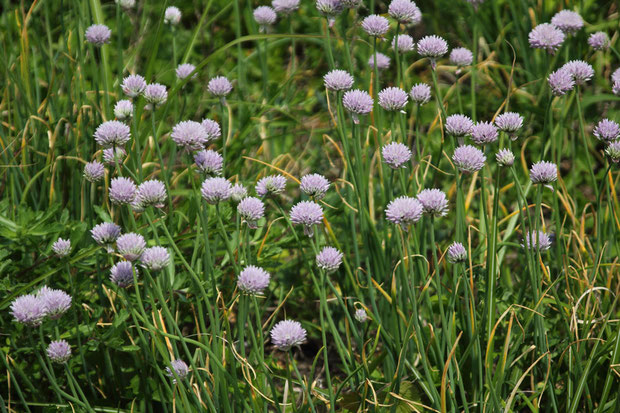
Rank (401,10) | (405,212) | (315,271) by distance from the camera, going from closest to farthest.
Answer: (405,212) < (401,10) < (315,271)

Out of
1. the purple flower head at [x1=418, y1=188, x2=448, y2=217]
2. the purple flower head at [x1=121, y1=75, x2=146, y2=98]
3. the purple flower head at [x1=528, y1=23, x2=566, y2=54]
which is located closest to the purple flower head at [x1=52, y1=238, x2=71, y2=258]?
the purple flower head at [x1=121, y1=75, x2=146, y2=98]

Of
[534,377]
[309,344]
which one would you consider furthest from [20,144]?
[534,377]

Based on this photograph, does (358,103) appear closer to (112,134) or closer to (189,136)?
(189,136)

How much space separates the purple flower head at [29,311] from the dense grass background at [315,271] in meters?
0.13

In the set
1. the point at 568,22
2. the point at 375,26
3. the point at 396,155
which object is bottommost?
the point at 396,155

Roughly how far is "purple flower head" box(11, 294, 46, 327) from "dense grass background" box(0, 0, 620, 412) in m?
0.13

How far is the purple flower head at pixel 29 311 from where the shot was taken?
1.33m

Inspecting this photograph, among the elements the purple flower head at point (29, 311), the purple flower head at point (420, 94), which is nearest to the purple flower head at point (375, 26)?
the purple flower head at point (420, 94)

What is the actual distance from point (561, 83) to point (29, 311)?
1217 millimetres

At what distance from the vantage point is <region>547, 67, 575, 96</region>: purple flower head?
1541 mm

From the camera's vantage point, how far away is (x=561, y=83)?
1.54 m

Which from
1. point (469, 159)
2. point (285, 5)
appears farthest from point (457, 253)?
point (285, 5)

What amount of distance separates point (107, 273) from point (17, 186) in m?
0.45

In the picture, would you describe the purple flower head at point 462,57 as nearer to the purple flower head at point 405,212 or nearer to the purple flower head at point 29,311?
the purple flower head at point 405,212
